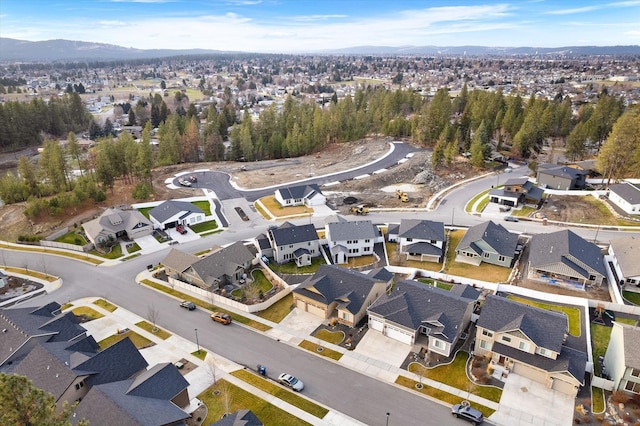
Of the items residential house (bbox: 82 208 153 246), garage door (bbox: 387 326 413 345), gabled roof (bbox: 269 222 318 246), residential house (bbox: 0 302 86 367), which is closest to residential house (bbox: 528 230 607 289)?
garage door (bbox: 387 326 413 345)

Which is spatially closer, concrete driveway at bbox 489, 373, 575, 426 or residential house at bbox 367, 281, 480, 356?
concrete driveway at bbox 489, 373, 575, 426

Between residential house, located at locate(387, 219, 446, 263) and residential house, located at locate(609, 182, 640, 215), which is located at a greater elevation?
residential house, located at locate(609, 182, 640, 215)

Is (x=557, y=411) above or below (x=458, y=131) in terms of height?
below

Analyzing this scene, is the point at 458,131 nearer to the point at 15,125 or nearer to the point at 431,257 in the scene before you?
the point at 431,257

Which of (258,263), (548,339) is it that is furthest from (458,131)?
(548,339)

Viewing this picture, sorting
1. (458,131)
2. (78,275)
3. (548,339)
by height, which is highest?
(458,131)

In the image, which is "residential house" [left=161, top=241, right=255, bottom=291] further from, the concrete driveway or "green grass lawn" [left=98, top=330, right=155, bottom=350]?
the concrete driveway

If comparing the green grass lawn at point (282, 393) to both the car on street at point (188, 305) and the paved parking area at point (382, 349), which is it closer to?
the paved parking area at point (382, 349)
